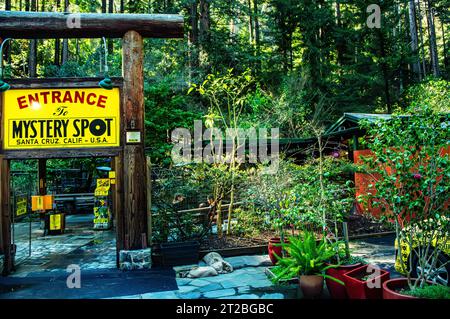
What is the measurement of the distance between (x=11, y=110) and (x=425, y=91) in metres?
17.8

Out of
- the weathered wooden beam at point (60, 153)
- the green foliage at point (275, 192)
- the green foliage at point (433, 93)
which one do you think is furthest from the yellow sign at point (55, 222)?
the green foliage at point (433, 93)

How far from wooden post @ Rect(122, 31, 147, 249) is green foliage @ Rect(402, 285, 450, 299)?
15.8 ft

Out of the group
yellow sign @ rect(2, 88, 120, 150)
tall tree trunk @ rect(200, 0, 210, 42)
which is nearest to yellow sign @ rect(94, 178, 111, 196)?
yellow sign @ rect(2, 88, 120, 150)

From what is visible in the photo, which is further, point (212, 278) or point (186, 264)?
point (186, 264)

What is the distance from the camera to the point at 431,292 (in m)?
3.80

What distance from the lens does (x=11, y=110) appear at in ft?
22.7

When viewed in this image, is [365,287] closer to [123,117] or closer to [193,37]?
[123,117]

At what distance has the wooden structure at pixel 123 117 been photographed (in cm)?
683

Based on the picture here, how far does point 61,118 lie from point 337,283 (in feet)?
19.1

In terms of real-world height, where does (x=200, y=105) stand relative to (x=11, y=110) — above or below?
above

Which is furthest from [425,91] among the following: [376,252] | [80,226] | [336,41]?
[80,226]

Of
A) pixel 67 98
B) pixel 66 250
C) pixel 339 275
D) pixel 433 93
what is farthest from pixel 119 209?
pixel 433 93

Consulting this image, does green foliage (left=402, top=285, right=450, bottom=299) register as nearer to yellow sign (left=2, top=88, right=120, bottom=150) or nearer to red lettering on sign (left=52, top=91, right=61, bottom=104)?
yellow sign (left=2, top=88, right=120, bottom=150)
